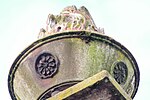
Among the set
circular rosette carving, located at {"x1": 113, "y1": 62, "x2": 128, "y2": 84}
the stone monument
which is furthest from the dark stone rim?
circular rosette carving, located at {"x1": 113, "y1": 62, "x2": 128, "y2": 84}

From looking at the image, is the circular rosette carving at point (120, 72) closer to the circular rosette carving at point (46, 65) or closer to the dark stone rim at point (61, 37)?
the dark stone rim at point (61, 37)

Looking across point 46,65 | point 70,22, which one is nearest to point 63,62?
point 46,65

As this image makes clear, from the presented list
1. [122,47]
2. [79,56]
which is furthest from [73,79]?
[122,47]

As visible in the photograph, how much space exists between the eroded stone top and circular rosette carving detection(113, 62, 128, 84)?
0.79m

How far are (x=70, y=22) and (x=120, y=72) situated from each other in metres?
1.24

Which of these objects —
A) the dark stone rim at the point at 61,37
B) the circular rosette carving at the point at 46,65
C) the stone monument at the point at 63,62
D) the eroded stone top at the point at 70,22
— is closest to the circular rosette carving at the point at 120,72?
the stone monument at the point at 63,62

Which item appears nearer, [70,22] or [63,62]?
[63,62]

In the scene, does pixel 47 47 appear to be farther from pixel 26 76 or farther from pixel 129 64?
pixel 129 64

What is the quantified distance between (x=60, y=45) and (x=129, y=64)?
129 cm

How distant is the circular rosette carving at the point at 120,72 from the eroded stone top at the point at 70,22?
2.60 ft

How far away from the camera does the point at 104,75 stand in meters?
7.48

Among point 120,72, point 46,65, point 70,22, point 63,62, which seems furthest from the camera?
point 70,22

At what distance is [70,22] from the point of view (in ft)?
32.0

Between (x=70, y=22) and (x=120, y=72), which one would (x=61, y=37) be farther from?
(x=120, y=72)
